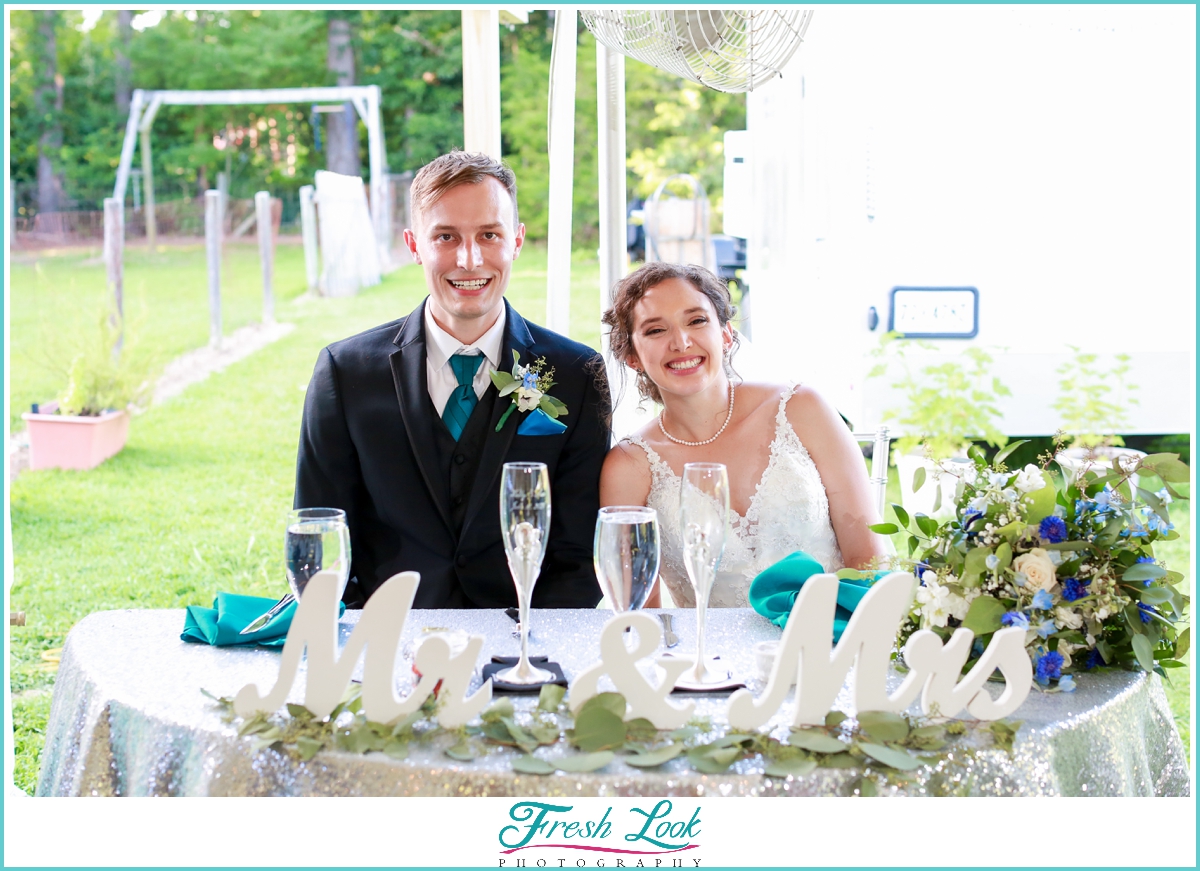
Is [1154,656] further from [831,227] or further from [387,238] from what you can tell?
[387,238]

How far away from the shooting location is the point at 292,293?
43.5 ft

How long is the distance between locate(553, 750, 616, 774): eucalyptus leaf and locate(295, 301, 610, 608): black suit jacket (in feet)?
3.81

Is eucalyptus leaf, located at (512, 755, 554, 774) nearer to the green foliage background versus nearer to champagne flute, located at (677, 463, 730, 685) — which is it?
champagne flute, located at (677, 463, 730, 685)

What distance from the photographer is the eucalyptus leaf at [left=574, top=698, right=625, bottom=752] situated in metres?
1.38

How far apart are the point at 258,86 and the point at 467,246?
14399mm

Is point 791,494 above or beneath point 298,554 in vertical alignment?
beneath

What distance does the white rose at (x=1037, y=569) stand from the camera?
61.0 inches

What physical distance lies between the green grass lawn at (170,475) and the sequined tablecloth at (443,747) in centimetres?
201

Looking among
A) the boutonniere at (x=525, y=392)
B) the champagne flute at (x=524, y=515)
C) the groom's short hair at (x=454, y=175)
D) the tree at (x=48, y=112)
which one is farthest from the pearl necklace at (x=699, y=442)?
the tree at (x=48, y=112)

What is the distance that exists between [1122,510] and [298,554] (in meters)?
1.21

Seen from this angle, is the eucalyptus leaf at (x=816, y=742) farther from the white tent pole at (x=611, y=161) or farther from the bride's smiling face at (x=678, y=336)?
the white tent pole at (x=611, y=161)

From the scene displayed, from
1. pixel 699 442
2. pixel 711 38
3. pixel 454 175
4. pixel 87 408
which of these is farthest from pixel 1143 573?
pixel 87 408

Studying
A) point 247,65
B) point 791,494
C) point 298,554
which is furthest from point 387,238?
point 298,554

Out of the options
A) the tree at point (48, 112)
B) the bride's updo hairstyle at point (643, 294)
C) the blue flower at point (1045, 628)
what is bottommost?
the blue flower at point (1045, 628)
